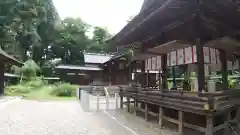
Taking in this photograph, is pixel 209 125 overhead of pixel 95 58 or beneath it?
beneath

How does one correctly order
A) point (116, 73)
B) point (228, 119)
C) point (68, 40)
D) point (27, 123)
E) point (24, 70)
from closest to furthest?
point (228, 119) → point (27, 123) → point (24, 70) → point (116, 73) → point (68, 40)

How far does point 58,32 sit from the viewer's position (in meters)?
36.9

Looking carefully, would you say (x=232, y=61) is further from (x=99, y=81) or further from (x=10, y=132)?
(x=99, y=81)

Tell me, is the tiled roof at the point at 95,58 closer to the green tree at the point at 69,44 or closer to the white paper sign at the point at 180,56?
the green tree at the point at 69,44

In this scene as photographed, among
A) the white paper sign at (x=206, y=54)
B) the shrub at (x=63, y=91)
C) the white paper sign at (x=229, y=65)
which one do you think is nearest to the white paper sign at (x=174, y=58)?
the white paper sign at (x=206, y=54)

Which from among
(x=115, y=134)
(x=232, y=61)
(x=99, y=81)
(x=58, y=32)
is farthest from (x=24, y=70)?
(x=232, y=61)

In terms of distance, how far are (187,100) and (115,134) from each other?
2384 mm

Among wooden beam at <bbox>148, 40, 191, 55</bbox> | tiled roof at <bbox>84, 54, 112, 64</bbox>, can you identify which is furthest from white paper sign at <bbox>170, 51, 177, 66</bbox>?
tiled roof at <bbox>84, 54, 112, 64</bbox>

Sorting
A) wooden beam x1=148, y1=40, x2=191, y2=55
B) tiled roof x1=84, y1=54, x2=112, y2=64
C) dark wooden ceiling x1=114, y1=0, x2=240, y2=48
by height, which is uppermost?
tiled roof x1=84, y1=54, x2=112, y2=64

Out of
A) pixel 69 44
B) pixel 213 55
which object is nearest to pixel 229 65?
pixel 213 55

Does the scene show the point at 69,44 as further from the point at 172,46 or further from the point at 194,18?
the point at 194,18

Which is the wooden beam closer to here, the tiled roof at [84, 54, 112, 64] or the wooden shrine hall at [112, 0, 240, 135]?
the wooden shrine hall at [112, 0, 240, 135]

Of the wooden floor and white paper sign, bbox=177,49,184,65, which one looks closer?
the wooden floor

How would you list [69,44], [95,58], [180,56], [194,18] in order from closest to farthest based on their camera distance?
[194,18] → [180,56] → [95,58] → [69,44]
